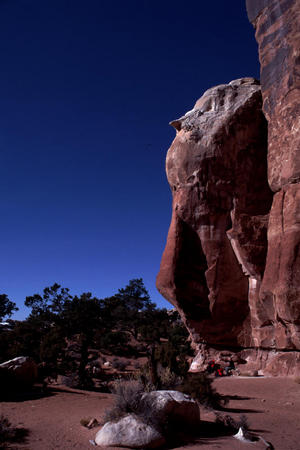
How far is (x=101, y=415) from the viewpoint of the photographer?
328 inches

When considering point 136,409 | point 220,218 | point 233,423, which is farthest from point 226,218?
point 136,409

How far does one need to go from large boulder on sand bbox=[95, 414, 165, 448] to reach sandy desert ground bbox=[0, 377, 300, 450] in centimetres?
32

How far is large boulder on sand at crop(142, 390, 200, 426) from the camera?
708 centimetres

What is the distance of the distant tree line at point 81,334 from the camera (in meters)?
17.1

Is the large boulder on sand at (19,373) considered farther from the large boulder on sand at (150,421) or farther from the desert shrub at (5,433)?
the large boulder on sand at (150,421)

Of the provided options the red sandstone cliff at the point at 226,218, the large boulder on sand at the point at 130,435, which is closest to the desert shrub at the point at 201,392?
the large boulder on sand at the point at 130,435

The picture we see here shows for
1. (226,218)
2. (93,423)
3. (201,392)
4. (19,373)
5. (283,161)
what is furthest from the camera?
(226,218)

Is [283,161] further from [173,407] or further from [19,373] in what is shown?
[19,373]

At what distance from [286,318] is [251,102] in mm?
12280

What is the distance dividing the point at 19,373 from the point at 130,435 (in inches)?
298

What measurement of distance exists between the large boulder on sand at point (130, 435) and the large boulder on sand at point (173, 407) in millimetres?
510

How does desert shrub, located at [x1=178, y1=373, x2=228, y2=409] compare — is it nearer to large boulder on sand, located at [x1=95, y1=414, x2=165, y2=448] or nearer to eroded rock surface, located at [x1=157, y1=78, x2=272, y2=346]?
large boulder on sand, located at [x1=95, y1=414, x2=165, y2=448]

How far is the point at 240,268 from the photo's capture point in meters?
19.8

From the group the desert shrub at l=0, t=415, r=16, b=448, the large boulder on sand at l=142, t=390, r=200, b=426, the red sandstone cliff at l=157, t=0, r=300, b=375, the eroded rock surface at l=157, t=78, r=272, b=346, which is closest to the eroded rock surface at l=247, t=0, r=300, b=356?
the red sandstone cliff at l=157, t=0, r=300, b=375
